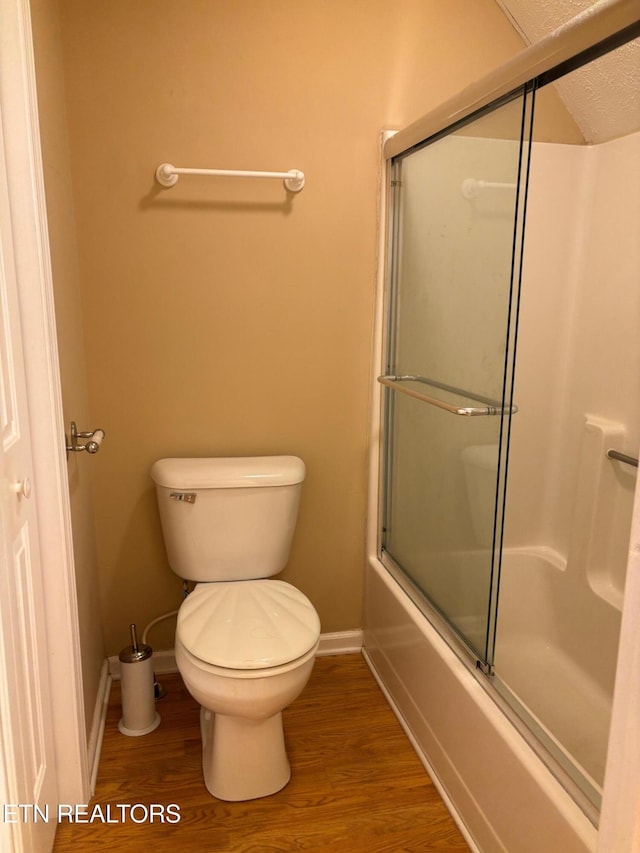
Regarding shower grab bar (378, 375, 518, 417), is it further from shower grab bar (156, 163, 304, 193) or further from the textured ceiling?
the textured ceiling

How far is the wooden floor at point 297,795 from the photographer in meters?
1.65

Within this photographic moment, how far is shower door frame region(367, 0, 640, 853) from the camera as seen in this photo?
3.19 ft

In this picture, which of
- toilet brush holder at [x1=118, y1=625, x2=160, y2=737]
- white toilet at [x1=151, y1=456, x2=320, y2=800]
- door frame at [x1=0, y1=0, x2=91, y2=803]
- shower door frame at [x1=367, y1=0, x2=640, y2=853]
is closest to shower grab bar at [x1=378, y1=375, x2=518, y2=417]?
white toilet at [x1=151, y1=456, x2=320, y2=800]

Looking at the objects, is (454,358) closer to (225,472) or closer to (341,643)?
(225,472)

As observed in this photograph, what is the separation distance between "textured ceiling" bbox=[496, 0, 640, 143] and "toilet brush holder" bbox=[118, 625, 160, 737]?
7.14 feet

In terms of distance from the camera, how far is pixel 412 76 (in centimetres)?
212

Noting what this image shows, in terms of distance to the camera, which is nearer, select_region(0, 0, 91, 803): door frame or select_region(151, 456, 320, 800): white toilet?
select_region(0, 0, 91, 803): door frame

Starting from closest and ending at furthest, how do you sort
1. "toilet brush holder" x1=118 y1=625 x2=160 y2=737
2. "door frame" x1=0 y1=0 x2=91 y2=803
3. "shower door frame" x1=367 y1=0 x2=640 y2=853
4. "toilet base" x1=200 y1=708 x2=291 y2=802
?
1. "shower door frame" x1=367 y1=0 x2=640 y2=853
2. "door frame" x1=0 y1=0 x2=91 y2=803
3. "toilet base" x1=200 y1=708 x2=291 y2=802
4. "toilet brush holder" x1=118 y1=625 x2=160 y2=737

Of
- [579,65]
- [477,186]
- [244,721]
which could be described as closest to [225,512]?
[244,721]

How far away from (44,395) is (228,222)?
2.98ft

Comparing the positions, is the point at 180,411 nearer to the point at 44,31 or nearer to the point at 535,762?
the point at 44,31

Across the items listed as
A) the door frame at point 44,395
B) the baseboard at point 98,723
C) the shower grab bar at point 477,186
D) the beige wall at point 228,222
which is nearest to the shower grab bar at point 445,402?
the beige wall at point 228,222

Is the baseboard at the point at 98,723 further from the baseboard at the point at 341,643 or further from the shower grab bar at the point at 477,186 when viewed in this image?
the shower grab bar at the point at 477,186

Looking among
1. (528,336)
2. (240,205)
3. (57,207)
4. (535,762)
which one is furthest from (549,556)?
(57,207)
